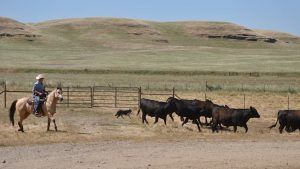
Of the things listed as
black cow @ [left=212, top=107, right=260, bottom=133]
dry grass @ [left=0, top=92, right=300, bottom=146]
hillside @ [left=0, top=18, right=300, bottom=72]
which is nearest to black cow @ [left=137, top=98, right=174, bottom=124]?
dry grass @ [left=0, top=92, right=300, bottom=146]

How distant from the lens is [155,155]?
1329 centimetres

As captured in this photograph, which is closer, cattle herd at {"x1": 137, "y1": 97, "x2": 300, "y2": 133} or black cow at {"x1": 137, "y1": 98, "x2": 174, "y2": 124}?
cattle herd at {"x1": 137, "y1": 97, "x2": 300, "y2": 133}

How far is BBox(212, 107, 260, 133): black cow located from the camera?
2028 centimetres

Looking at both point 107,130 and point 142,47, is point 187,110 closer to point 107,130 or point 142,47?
point 107,130

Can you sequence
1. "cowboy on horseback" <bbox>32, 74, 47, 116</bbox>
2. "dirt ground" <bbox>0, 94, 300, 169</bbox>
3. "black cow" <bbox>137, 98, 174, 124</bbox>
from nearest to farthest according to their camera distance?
1. "dirt ground" <bbox>0, 94, 300, 169</bbox>
2. "cowboy on horseback" <bbox>32, 74, 47, 116</bbox>
3. "black cow" <bbox>137, 98, 174, 124</bbox>

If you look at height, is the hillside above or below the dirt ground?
above

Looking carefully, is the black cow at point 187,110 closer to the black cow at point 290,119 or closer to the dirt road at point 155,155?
the black cow at point 290,119

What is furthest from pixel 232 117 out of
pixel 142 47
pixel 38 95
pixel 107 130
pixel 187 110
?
pixel 142 47

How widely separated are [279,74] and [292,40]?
114 m

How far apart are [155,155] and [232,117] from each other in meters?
7.59

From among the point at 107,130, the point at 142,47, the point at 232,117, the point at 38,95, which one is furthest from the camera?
the point at 142,47

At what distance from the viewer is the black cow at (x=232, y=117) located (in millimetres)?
20281

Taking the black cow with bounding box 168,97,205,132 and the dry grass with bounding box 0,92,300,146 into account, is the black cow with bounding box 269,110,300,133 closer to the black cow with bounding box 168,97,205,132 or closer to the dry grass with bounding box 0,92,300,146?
the dry grass with bounding box 0,92,300,146

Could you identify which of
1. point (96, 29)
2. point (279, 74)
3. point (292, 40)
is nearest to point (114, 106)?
point (279, 74)
